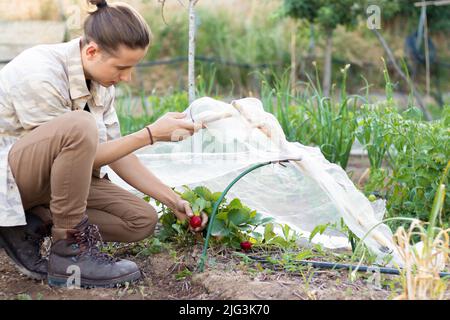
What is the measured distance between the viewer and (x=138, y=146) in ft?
7.64

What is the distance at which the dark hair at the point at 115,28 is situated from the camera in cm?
231

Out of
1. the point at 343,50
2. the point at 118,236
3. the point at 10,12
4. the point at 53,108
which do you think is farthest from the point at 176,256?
the point at 343,50

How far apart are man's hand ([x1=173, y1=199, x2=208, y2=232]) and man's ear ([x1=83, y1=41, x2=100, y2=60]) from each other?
62cm

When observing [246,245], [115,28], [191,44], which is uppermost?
[115,28]

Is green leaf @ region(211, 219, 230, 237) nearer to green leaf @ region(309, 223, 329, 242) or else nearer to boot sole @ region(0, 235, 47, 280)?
green leaf @ region(309, 223, 329, 242)

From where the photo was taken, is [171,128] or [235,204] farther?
[235,204]

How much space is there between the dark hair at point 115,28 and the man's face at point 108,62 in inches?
0.7

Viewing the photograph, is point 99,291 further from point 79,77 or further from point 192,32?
point 192,32

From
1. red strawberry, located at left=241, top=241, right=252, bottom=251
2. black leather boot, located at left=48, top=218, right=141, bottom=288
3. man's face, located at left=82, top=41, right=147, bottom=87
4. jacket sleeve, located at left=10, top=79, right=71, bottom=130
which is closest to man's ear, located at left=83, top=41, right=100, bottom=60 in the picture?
man's face, located at left=82, top=41, right=147, bottom=87

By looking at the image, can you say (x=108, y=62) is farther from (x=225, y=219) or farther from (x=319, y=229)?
(x=319, y=229)

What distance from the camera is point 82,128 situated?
88.5 inches

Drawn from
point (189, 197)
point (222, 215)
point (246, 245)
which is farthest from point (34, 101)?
point (246, 245)

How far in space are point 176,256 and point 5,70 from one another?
36.2 inches

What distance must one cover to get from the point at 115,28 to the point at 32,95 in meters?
0.35
